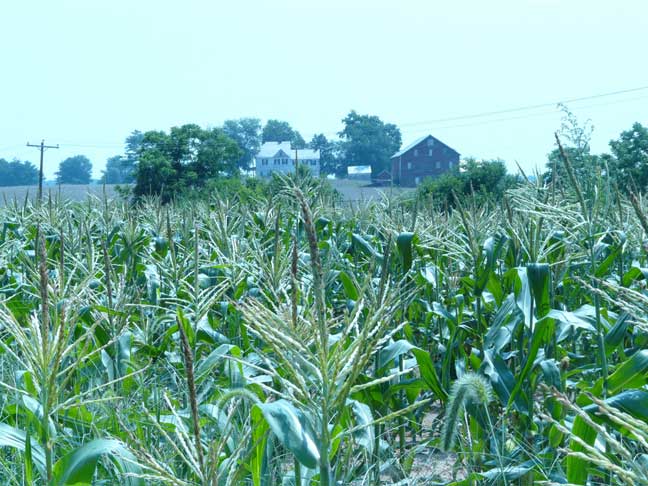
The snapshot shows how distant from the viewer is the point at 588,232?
10.9 feet

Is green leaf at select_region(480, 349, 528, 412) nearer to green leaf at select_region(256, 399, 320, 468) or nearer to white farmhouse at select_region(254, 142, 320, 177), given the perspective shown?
green leaf at select_region(256, 399, 320, 468)

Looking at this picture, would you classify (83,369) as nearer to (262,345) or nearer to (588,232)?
(262,345)

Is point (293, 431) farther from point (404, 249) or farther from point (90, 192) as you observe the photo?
point (90, 192)

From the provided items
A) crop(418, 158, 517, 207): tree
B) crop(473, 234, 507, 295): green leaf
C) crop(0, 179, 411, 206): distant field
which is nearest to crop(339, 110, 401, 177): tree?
crop(0, 179, 411, 206): distant field

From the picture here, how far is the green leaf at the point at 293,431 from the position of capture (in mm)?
1675

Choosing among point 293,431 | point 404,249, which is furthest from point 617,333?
point 293,431

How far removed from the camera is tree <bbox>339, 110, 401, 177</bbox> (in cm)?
10112

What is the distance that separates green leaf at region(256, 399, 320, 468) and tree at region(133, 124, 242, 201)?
4653cm

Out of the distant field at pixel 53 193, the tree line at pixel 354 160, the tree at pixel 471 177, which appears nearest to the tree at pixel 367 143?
the tree line at pixel 354 160

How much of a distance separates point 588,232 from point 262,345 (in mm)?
2231

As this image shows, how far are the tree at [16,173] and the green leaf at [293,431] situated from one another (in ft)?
434

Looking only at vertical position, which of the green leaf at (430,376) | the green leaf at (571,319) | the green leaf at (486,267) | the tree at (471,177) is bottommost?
the green leaf at (430,376)

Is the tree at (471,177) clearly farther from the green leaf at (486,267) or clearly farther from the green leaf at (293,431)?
the green leaf at (293,431)

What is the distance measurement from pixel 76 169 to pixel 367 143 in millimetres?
63326
